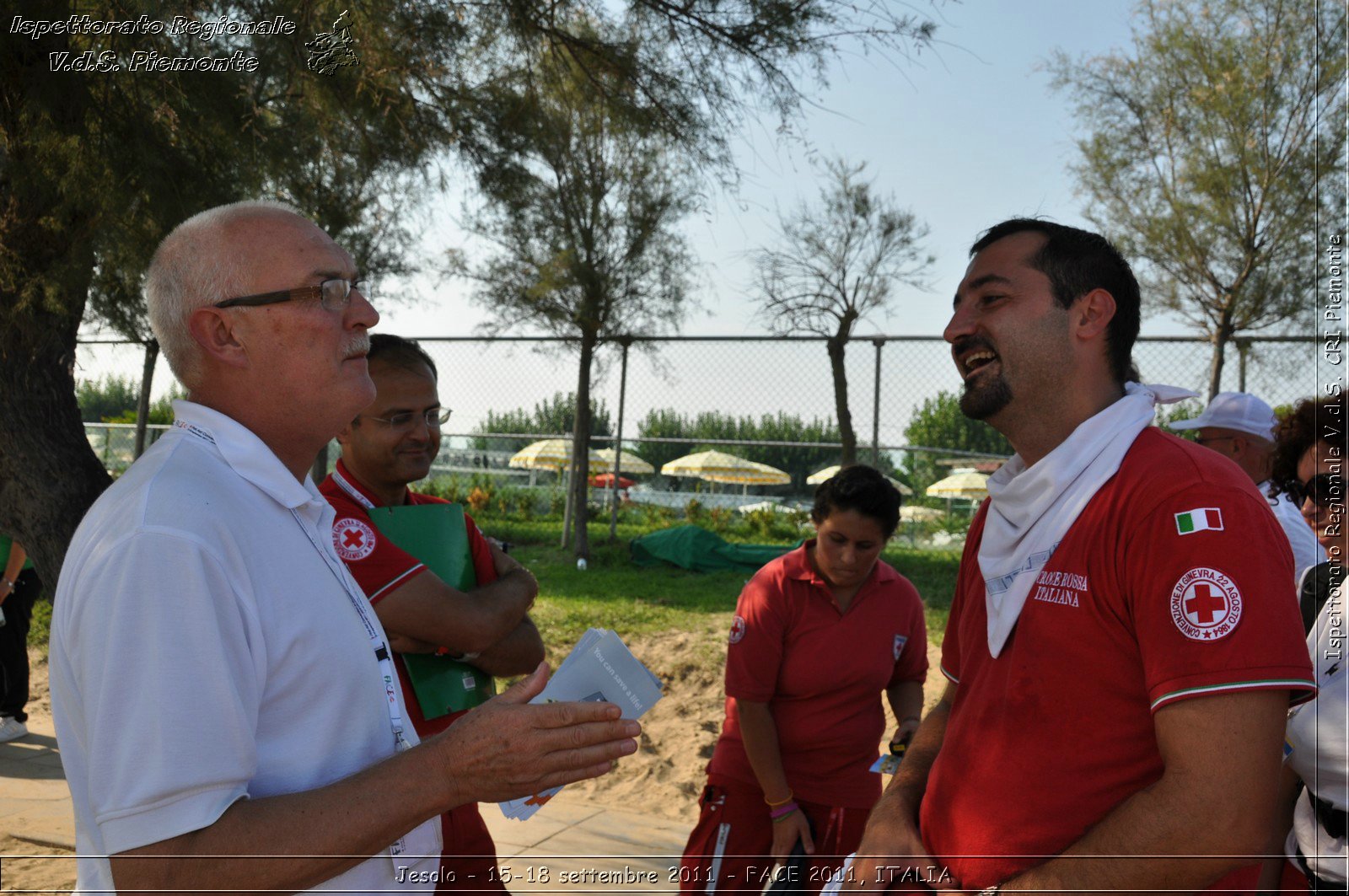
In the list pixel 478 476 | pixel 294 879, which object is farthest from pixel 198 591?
pixel 478 476

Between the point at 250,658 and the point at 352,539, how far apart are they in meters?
1.27

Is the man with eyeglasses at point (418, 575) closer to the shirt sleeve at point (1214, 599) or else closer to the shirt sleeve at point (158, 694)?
the shirt sleeve at point (158, 694)

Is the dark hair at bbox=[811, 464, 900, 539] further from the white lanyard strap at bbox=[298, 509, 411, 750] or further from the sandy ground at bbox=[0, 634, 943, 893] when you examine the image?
the sandy ground at bbox=[0, 634, 943, 893]

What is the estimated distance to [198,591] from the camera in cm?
143

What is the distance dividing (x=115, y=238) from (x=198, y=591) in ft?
9.02

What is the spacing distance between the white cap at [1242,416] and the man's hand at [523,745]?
4.47m

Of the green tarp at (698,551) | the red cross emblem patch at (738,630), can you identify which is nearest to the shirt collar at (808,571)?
the red cross emblem patch at (738,630)

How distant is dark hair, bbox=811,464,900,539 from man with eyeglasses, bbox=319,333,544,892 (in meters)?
1.32

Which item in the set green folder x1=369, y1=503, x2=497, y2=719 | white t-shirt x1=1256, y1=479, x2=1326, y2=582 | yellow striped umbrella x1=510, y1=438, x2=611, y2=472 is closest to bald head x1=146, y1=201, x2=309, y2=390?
green folder x1=369, y1=503, x2=497, y2=719

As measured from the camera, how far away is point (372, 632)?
1.79 m

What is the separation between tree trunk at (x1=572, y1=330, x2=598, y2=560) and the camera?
11.6 m

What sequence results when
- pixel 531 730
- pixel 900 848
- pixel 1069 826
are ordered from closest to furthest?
pixel 531 730 → pixel 1069 826 → pixel 900 848

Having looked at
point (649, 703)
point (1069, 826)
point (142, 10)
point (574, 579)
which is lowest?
point (574, 579)

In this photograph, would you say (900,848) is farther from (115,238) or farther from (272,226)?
(115,238)
